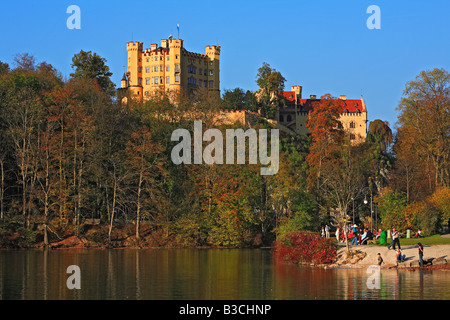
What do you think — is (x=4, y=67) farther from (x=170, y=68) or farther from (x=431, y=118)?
(x=431, y=118)

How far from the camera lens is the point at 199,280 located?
114 feet

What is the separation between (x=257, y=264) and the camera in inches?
1714

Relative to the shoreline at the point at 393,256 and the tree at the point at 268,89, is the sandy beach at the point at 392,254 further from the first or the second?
the tree at the point at 268,89

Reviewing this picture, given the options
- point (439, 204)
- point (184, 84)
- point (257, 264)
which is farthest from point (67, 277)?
point (184, 84)

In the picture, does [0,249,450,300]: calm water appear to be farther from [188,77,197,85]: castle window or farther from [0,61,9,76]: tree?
[188,77,197,85]: castle window

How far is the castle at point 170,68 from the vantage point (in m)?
123

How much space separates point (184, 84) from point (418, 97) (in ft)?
207

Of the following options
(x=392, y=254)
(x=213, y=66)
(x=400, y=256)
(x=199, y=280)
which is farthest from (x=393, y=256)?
(x=213, y=66)

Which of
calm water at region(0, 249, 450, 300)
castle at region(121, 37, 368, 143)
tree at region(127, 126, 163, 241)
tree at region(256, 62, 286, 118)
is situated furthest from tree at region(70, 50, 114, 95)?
calm water at region(0, 249, 450, 300)

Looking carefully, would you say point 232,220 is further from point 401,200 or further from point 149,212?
point 401,200

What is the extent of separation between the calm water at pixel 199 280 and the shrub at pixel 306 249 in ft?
4.79

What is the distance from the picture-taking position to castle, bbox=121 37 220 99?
404 feet

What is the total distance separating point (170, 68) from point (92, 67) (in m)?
19.8

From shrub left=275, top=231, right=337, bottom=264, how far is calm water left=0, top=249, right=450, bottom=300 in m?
1.46
